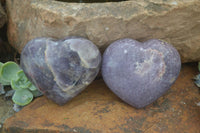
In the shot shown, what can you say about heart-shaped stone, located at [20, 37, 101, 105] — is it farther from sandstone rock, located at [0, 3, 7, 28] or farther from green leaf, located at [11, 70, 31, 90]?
sandstone rock, located at [0, 3, 7, 28]

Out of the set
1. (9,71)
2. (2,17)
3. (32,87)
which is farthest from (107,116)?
(2,17)

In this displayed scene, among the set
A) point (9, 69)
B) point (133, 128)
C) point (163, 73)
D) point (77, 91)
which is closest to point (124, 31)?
point (163, 73)

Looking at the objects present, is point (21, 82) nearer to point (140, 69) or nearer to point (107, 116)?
point (107, 116)

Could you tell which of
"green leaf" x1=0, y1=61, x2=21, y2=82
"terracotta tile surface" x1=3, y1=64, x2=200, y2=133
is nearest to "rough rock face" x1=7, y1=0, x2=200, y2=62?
"green leaf" x1=0, y1=61, x2=21, y2=82

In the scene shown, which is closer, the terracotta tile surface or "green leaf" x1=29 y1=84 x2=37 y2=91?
the terracotta tile surface

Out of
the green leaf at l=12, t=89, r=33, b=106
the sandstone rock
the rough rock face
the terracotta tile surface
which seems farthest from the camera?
the sandstone rock

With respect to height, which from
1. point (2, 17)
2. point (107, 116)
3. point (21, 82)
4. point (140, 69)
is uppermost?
point (2, 17)

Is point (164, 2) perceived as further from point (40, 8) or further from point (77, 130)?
point (77, 130)
